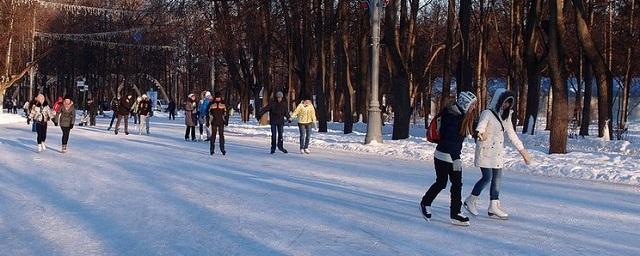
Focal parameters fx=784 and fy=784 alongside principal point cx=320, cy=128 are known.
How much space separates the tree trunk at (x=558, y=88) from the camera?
19.7 metres

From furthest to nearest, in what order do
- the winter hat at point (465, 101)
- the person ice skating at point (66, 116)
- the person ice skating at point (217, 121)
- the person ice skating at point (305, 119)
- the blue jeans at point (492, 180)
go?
the person ice skating at point (305, 119)
the person ice skating at point (66, 116)
the person ice skating at point (217, 121)
the blue jeans at point (492, 180)
the winter hat at point (465, 101)

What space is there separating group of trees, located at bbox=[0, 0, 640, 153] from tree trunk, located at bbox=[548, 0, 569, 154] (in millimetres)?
26

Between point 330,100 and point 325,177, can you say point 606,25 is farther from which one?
point 325,177

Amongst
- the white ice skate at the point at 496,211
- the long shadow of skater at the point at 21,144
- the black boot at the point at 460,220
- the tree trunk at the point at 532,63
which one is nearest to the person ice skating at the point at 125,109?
the long shadow of skater at the point at 21,144

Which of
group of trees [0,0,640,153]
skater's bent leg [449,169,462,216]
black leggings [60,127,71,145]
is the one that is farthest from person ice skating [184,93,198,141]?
skater's bent leg [449,169,462,216]

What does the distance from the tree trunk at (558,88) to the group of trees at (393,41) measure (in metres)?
0.03

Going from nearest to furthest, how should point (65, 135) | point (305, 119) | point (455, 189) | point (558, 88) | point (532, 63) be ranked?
1. point (455, 189)
2. point (65, 135)
3. point (558, 88)
4. point (305, 119)
5. point (532, 63)

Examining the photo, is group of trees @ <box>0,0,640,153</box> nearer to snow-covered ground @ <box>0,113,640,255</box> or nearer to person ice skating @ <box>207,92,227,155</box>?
person ice skating @ <box>207,92,227,155</box>

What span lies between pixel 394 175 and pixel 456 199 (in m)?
5.84

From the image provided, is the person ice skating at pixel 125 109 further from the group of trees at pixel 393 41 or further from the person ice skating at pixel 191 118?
the group of trees at pixel 393 41

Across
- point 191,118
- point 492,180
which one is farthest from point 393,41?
point 492,180

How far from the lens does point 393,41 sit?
25.5 meters

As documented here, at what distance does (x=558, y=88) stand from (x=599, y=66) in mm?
3291

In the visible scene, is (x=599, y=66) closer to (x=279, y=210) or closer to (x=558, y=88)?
(x=558, y=88)
